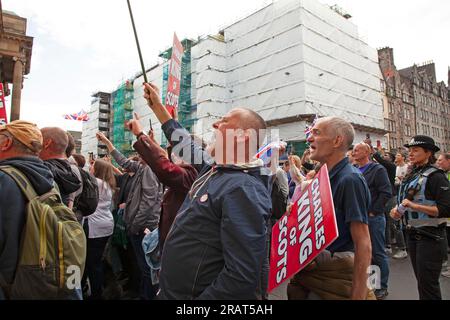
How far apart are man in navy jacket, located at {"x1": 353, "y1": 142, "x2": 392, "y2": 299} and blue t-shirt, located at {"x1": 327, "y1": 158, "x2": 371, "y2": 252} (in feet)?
8.16

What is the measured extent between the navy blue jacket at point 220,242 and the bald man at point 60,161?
4.58 ft

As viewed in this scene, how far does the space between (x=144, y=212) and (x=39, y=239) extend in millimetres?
1922

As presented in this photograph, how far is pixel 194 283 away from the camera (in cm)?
147

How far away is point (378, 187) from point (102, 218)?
3592mm

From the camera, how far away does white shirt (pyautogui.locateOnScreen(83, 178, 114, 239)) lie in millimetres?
3948

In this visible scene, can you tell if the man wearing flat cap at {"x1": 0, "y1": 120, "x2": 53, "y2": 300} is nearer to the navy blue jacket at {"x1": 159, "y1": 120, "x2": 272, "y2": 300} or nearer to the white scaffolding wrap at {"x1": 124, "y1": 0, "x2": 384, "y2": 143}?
the navy blue jacket at {"x1": 159, "y1": 120, "x2": 272, "y2": 300}

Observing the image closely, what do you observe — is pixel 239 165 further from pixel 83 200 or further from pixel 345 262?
pixel 83 200

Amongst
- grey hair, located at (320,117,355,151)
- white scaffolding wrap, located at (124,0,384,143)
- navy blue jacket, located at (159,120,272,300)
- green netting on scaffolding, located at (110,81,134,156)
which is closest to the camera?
navy blue jacket, located at (159,120,272,300)

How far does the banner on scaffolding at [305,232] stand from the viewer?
5.24 feet

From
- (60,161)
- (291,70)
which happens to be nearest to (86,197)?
(60,161)

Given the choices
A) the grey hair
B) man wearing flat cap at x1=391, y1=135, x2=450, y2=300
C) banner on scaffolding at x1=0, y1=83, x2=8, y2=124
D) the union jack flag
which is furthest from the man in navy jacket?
the union jack flag

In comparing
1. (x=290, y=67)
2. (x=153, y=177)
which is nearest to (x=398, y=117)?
(x=290, y=67)

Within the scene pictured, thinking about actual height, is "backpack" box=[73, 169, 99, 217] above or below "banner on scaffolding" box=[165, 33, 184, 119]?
below

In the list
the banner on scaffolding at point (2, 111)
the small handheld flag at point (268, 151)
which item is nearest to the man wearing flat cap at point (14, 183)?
the small handheld flag at point (268, 151)
